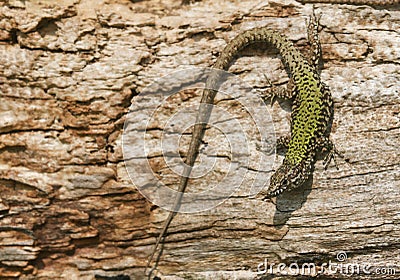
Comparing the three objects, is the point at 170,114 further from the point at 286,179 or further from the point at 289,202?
the point at 289,202

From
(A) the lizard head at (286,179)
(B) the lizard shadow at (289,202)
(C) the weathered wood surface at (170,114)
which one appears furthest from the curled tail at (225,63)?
(B) the lizard shadow at (289,202)

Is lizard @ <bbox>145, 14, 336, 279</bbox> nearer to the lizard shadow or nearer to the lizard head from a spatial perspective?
the lizard head

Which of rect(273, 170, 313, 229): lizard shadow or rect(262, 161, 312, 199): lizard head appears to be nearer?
rect(262, 161, 312, 199): lizard head

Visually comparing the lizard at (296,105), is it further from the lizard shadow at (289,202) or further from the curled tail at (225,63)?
the lizard shadow at (289,202)

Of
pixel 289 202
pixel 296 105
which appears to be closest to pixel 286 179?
pixel 289 202

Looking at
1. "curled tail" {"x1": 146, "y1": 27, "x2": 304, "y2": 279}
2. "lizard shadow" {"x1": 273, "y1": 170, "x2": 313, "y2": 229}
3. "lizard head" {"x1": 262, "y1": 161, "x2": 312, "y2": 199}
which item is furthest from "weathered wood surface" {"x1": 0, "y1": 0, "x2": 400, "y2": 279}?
"lizard head" {"x1": 262, "y1": 161, "x2": 312, "y2": 199}

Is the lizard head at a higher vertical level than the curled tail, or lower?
lower
